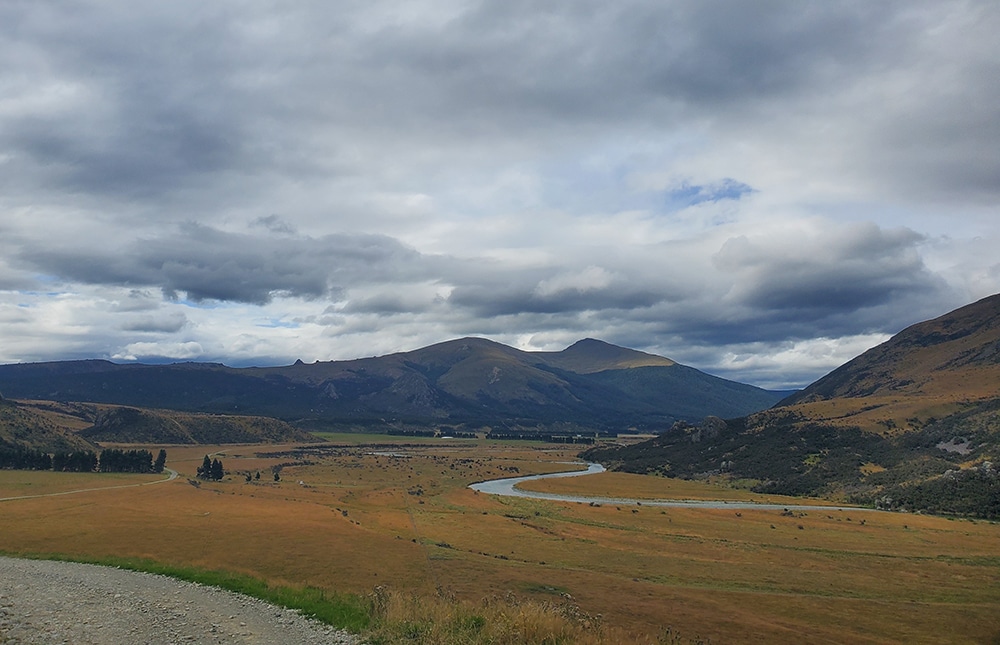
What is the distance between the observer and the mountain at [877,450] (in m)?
104

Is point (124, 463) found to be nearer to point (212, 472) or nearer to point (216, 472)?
point (212, 472)

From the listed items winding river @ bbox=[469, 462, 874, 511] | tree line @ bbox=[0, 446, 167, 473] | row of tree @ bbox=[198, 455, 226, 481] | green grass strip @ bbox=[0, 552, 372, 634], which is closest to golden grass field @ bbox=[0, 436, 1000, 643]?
green grass strip @ bbox=[0, 552, 372, 634]

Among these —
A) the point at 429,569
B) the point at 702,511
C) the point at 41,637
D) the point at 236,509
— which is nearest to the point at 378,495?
the point at 236,509

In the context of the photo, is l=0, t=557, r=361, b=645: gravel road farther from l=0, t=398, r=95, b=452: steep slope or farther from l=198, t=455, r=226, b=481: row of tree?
l=0, t=398, r=95, b=452: steep slope

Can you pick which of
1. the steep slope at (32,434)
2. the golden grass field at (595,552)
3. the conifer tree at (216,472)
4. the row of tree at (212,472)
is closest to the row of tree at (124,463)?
the row of tree at (212,472)

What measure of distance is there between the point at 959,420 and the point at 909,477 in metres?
27.8

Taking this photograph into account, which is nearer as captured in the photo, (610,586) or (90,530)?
(610,586)

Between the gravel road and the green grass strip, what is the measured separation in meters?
0.66

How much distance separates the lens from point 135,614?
27234mm

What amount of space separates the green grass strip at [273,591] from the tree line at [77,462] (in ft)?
310

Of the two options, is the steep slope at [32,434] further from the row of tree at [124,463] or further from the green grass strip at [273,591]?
the green grass strip at [273,591]

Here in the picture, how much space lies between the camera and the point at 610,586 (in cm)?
4066

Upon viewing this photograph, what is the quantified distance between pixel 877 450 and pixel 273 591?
449ft

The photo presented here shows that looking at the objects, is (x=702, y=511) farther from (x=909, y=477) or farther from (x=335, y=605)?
(x=335, y=605)
